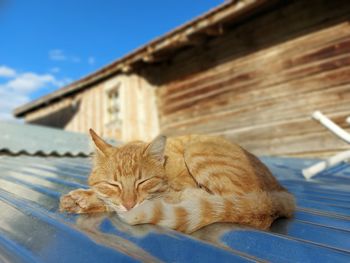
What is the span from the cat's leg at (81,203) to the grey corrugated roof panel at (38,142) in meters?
3.52

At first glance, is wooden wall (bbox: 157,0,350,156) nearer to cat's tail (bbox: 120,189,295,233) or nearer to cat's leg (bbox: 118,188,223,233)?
cat's tail (bbox: 120,189,295,233)

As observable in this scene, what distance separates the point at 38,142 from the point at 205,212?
18.6ft

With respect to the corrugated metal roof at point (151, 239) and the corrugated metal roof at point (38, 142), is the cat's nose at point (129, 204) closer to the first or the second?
the corrugated metal roof at point (151, 239)

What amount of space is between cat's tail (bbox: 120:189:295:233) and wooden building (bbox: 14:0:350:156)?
5430 mm

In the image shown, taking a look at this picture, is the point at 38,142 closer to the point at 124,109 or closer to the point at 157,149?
the point at 124,109

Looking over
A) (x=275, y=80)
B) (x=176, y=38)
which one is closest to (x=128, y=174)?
(x=275, y=80)

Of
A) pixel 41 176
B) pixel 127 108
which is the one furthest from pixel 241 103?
pixel 41 176

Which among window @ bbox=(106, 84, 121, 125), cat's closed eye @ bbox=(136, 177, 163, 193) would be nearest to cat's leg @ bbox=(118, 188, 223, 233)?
cat's closed eye @ bbox=(136, 177, 163, 193)

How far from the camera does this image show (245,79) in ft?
25.9

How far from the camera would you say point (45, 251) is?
47.2 inches

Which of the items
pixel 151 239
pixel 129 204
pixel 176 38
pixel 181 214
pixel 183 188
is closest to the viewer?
pixel 151 239

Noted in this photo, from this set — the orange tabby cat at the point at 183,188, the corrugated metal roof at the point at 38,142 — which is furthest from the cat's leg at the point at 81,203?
the corrugated metal roof at the point at 38,142

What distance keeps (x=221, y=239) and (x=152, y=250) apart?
29cm

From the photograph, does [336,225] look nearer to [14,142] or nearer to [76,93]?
[14,142]
